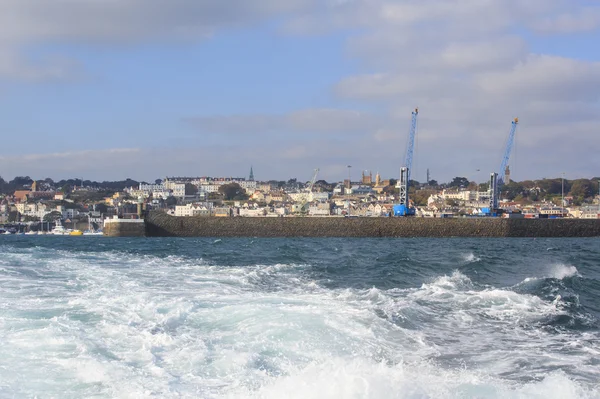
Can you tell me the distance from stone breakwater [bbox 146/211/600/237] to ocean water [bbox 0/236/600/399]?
49.2 meters

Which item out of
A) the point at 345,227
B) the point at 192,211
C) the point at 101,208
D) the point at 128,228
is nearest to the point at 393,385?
the point at 345,227

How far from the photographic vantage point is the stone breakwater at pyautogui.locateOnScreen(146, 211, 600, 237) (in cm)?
6938

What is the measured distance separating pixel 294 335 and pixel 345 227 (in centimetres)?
5940

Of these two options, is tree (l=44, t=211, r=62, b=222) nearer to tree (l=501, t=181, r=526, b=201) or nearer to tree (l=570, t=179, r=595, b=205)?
tree (l=501, t=181, r=526, b=201)

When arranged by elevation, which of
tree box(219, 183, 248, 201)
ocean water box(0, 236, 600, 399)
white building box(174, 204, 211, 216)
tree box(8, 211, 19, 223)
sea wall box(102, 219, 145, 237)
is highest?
tree box(219, 183, 248, 201)

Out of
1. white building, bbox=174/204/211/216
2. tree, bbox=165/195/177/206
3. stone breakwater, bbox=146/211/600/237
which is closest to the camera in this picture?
stone breakwater, bbox=146/211/600/237

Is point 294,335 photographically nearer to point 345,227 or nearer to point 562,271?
point 562,271

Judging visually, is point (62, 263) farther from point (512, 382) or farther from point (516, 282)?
point (512, 382)

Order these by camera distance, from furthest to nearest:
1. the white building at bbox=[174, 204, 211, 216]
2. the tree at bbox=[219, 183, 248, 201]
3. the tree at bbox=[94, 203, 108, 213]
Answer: the tree at bbox=[219, 183, 248, 201] → the tree at bbox=[94, 203, 108, 213] → the white building at bbox=[174, 204, 211, 216]

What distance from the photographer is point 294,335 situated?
35.8 ft

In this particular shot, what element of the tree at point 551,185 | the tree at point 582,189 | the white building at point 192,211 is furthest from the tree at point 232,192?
the tree at point 582,189

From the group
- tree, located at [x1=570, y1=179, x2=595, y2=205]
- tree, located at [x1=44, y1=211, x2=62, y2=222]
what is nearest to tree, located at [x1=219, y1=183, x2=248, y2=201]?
tree, located at [x1=44, y1=211, x2=62, y2=222]

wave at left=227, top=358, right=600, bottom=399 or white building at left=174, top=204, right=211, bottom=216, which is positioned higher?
wave at left=227, top=358, right=600, bottom=399

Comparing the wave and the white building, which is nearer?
the wave
